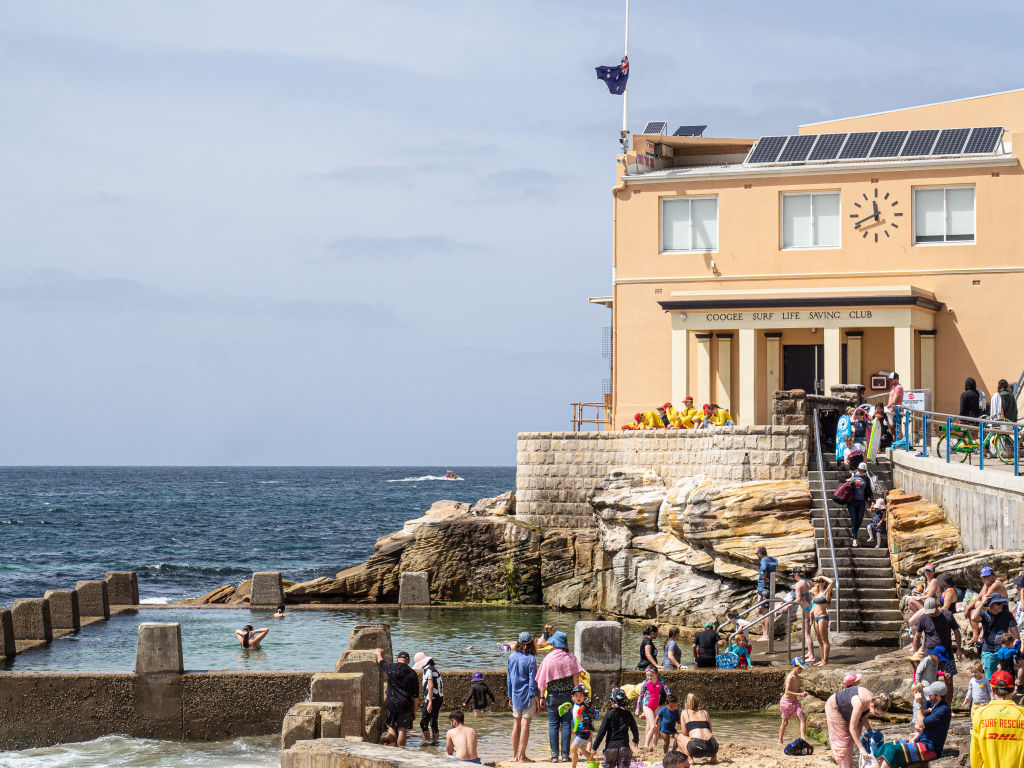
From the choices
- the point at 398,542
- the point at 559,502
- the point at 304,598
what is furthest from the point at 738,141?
the point at 304,598

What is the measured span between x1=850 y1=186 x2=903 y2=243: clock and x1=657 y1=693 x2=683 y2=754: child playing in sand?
67.6ft

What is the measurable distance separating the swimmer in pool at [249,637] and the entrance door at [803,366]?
15889mm

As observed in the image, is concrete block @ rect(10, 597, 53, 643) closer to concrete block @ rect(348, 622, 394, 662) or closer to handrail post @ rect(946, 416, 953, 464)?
concrete block @ rect(348, 622, 394, 662)

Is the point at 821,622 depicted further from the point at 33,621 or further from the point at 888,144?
the point at 888,144

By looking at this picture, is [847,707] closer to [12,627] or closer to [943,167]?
[12,627]

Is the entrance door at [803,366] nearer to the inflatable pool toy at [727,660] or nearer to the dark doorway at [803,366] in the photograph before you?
the dark doorway at [803,366]

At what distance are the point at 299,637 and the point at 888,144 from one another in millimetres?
19693

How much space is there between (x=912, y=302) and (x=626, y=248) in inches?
308

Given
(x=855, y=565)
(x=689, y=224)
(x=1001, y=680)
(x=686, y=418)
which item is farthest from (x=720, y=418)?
(x=1001, y=680)

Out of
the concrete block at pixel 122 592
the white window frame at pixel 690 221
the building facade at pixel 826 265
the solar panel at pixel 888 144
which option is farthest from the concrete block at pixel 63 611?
the solar panel at pixel 888 144

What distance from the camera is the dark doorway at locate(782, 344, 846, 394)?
33312mm

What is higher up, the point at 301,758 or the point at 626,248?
the point at 626,248

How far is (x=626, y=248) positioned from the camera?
34719 millimetres

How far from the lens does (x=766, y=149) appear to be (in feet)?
113
